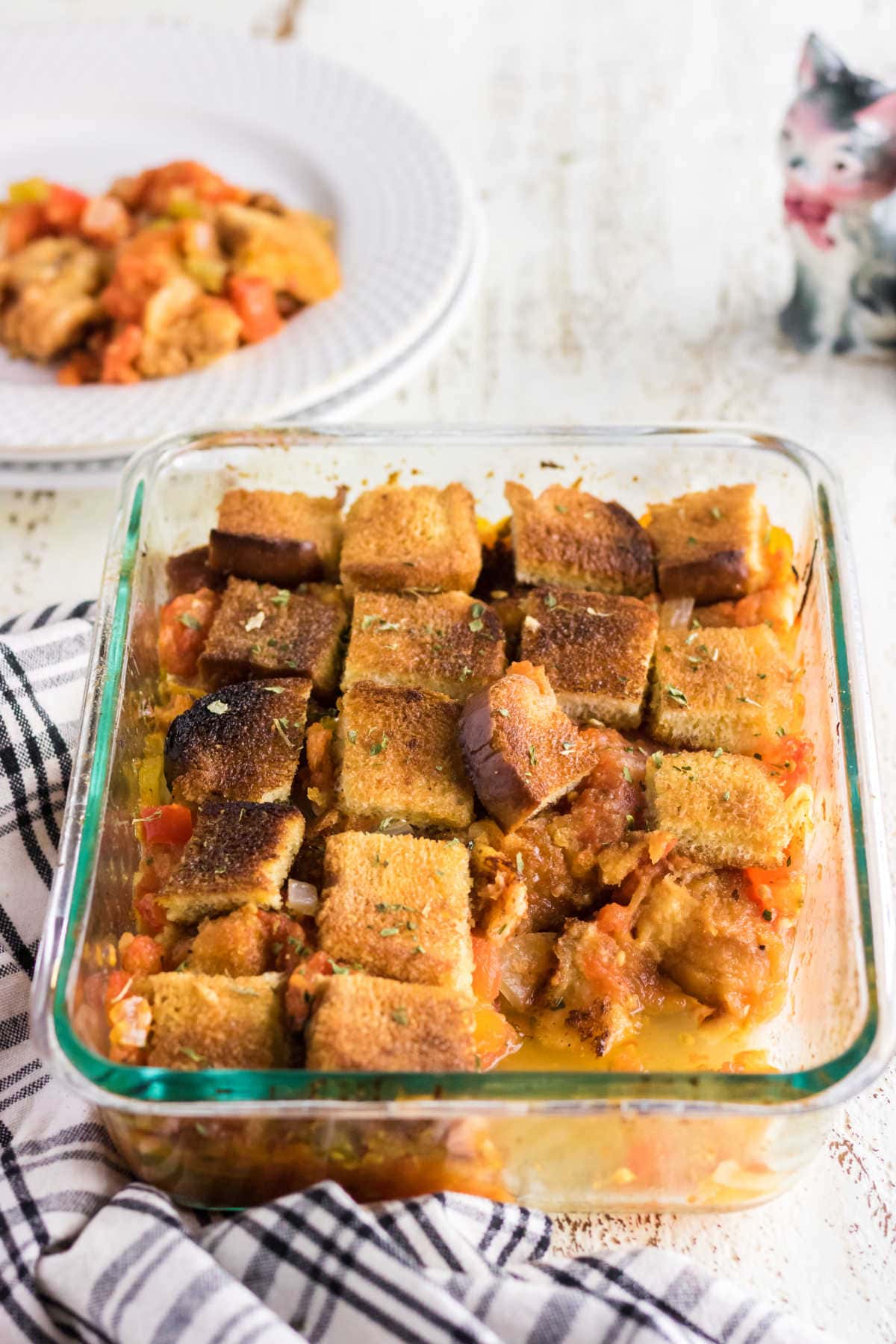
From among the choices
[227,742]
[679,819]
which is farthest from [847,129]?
[227,742]

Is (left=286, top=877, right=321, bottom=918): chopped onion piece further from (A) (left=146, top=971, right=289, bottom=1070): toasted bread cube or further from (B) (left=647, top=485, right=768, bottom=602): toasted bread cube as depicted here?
(B) (left=647, top=485, right=768, bottom=602): toasted bread cube

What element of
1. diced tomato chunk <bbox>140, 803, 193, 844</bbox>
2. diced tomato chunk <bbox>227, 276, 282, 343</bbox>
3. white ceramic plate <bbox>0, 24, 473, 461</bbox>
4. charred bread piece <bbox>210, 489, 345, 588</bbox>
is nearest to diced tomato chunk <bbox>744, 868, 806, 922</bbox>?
diced tomato chunk <bbox>140, 803, 193, 844</bbox>

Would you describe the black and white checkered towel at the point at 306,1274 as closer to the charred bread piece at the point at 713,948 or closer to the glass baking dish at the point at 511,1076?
the glass baking dish at the point at 511,1076

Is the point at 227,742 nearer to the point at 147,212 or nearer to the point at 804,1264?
the point at 804,1264

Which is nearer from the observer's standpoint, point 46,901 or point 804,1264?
point 804,1264

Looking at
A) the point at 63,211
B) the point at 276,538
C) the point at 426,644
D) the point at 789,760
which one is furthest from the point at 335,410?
the point at 789,760

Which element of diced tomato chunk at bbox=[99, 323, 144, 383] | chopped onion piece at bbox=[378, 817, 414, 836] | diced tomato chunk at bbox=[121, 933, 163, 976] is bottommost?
diced tomato chunk at bbox=[121, 933, 163, 976]

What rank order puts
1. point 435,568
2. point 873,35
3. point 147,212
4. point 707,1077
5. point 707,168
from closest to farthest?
point 707,1077
point 435,568
point 147,212
point 707,168
point 873,35
